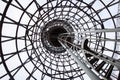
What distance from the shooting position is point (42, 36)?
2759 centimetres

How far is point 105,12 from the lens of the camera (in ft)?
68.5

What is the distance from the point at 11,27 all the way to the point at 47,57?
9489 mm

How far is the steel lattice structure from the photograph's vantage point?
1739cm

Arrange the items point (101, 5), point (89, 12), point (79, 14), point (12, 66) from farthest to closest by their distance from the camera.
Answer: point (79, 14) < point (89, 12) < point (101, 5) < point (12, 66)

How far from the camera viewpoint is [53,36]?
29484 mm

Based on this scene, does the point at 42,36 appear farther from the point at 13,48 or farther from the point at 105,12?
the point at 105,12

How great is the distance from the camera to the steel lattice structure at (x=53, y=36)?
57.1 ft

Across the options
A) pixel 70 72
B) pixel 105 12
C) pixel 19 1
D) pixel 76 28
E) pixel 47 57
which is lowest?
pixel 70 72

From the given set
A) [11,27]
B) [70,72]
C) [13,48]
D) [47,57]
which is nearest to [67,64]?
[70,72]

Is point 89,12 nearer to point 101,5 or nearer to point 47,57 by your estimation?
point 101,5

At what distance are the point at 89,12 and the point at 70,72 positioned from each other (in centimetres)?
938

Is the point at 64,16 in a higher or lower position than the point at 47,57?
higher

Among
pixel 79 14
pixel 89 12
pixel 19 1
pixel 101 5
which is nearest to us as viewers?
pixel 19 1

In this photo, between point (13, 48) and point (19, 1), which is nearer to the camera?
point (19, 1)
